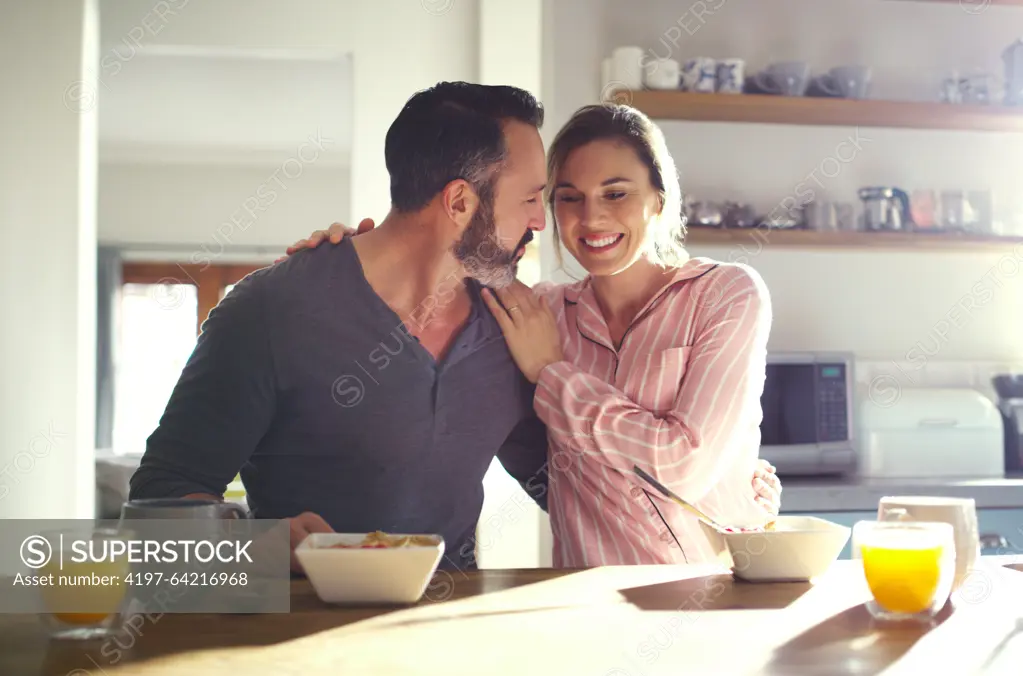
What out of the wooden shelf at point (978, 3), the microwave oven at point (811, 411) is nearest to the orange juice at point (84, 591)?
the microwave oven at point (811, 411)

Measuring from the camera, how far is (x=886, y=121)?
354 cm

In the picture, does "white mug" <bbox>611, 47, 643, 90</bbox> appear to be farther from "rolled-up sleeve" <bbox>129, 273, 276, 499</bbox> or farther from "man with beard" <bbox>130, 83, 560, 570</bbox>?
"rolled-up sleeve" <bbox>129, 273, 276, 499</bbox>

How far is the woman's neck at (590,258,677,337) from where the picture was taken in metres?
1.91

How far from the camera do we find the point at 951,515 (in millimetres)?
1193

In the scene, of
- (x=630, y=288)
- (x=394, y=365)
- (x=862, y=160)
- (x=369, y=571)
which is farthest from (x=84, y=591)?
(x=862, y=160)

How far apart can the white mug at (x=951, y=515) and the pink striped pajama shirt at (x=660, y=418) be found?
43cm

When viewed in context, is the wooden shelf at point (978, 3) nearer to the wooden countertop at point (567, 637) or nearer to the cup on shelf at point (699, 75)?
the cup on shelf at point (699, 75)

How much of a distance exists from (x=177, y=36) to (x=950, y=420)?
2.92 metres

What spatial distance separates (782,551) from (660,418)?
40cm

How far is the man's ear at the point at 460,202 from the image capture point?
6.22 ft

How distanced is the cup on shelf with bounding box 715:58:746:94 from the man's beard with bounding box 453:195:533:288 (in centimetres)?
174

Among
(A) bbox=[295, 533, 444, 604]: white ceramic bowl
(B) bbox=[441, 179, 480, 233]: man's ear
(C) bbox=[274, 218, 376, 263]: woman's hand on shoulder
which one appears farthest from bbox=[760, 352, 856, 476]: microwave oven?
(A) bbox=[295, 533, 444, 604]: white ceramic bowl

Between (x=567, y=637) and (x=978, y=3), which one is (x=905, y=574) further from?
(x=978, y=3)

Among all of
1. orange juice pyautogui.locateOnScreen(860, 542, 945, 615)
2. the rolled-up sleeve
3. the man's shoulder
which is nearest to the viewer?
orange juice pyautogui.locateOnScreen(860, 542, 945, 615)
